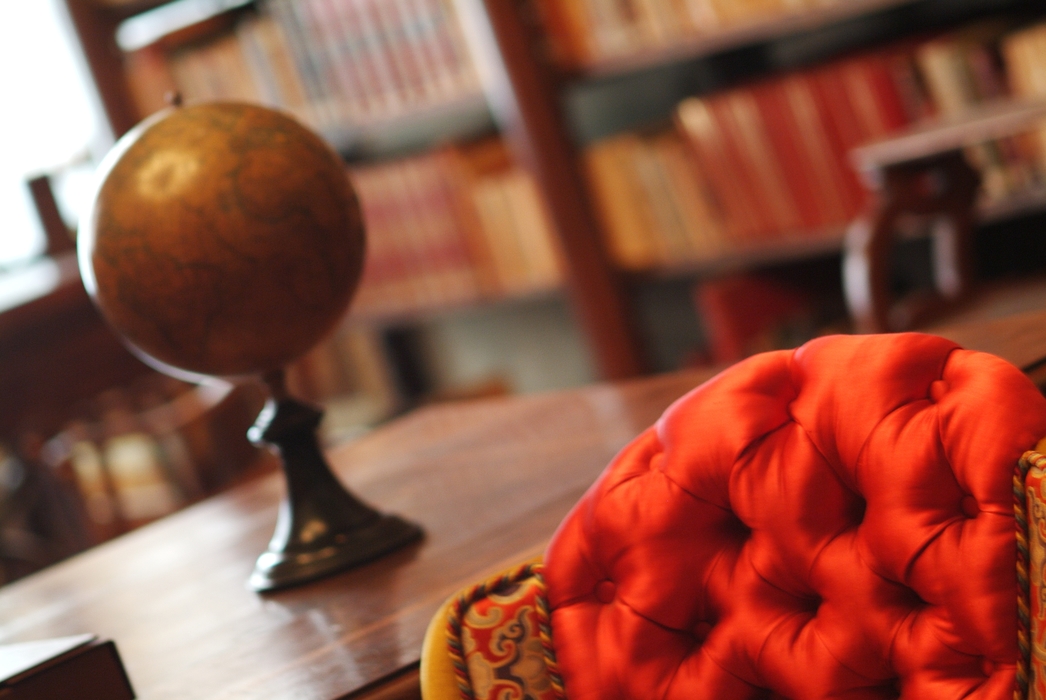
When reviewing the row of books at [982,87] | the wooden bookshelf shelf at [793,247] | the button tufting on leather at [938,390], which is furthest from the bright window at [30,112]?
the button tufting on leather at [938,390]

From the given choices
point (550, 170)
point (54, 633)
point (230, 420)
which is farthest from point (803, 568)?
point (230, 420)

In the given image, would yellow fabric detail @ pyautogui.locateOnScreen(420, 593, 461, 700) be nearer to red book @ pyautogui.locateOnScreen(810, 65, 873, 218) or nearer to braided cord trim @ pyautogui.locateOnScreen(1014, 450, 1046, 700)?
braided cord trim @ pyautogui.locateOnScreen(1014, 450, 1046, 700)

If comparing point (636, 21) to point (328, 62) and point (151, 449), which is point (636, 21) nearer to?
point (328, 62)

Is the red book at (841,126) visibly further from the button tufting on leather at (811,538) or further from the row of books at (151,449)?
the button tufting on leather at (811,538)

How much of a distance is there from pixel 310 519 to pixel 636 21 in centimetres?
A: 157

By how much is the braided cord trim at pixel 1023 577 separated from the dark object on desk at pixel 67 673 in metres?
0.72

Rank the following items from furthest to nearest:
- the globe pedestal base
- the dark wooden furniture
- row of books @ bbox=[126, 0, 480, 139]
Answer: row of books @ bbox=[126, 0, 480, 139] → the dark wooden furniture → the globe pedestal base

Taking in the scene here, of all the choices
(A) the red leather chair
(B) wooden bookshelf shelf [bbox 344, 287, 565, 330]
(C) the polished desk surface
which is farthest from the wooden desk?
(B) wooden bookshelf shelf [bbox 344, 287, 565, 330]

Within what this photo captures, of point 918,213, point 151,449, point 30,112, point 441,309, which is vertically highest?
point 30,112

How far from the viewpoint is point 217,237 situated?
1184 millimetres

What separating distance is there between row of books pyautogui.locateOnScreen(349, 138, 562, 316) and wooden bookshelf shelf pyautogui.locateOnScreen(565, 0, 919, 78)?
445 millimetres

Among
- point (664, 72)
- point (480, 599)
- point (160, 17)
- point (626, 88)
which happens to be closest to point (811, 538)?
point (480, 599)

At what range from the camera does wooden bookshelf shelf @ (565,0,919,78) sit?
2.20 meters

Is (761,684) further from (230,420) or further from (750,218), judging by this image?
(230,420)
